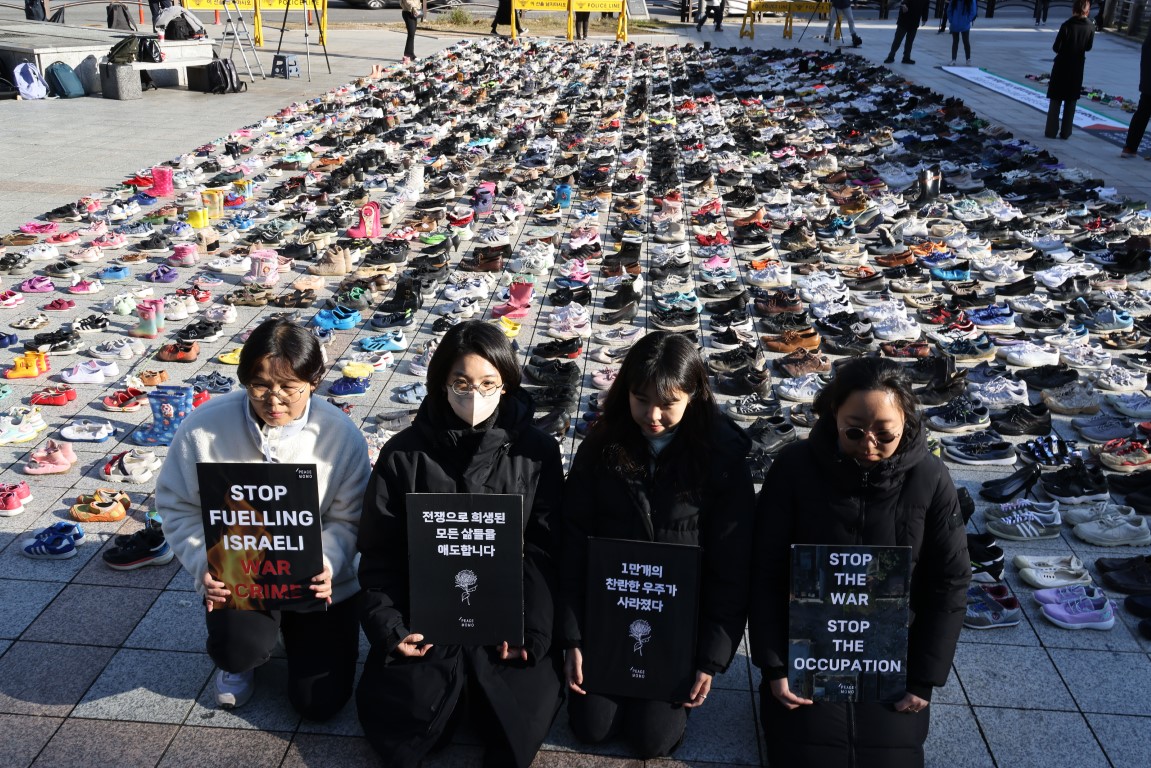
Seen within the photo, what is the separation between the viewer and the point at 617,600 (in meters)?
3.78

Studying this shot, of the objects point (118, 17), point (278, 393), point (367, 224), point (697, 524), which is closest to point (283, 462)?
point (278, 393)

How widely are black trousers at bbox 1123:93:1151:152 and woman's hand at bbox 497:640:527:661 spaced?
44.8 ft

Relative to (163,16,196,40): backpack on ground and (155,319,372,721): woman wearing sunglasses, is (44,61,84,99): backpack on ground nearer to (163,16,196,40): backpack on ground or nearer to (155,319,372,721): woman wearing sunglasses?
(163,16,196,40): backpack on ground

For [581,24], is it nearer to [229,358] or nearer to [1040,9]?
[1040,9]

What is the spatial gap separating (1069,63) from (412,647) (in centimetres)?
1445

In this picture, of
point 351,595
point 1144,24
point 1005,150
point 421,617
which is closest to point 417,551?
point 421,617

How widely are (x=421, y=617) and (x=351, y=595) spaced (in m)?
0.47

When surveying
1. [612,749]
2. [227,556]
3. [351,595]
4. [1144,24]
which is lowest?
[612,749]

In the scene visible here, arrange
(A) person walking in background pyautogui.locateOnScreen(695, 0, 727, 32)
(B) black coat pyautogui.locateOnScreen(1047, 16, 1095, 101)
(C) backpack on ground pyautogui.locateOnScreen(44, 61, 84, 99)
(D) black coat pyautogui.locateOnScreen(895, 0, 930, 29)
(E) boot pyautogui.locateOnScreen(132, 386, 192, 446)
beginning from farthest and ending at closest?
(A) person walking in background pyautogui.locateOnScreen(695, 0, 727, 32) → (D) black coat pyautogui.locateOnScreen(895, 0, 930, 29) → (C) backpack on ground pyautogui.locateOnScreen(44, 61, 84, 99) → (B) black coat pyautogui.locateOnScreen(1047, 16, 1095, 101) → (E) boot pyautogui.locateOnScreen(132, 386, 192, 446)

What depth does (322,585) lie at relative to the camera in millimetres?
3928

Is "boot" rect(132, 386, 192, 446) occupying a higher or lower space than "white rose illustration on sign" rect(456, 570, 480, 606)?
lower

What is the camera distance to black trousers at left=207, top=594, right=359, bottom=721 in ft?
13.0

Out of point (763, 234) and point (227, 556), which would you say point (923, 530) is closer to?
point (227, 556)

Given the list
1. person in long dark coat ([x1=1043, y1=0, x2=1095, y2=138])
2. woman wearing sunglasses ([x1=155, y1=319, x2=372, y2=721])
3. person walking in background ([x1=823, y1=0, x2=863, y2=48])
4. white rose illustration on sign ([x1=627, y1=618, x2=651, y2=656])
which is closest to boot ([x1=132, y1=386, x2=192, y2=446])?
woman wearing sunglasses ([x1=155, y1=319, x2=372, y2=721])
